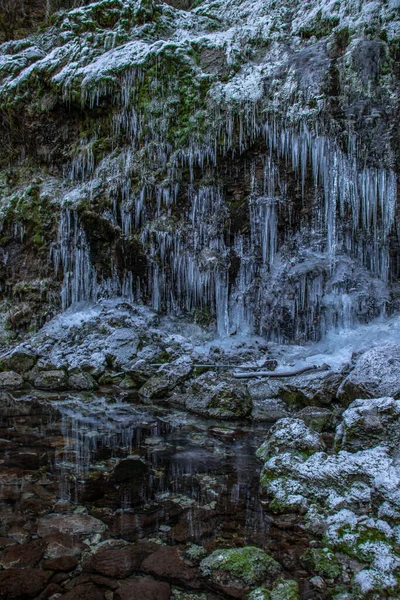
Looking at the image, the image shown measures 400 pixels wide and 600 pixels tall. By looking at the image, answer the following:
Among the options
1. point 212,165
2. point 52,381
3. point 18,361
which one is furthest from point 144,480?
point 212,165

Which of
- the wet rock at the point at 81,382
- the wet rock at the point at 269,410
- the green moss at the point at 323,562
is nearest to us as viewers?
the green moss at the point at 323,562

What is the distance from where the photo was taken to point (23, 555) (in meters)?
2.54

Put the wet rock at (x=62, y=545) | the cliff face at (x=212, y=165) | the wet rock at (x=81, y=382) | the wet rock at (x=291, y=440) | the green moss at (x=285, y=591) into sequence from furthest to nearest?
the cliff face at (x=212, y=165), the wet rock at (x=81, y=382), the wet rock at (x=291, y=440), the wet rock at (x=62, y=545), the green moss at (x=285, y=591)

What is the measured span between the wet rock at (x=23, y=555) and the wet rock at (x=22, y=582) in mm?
69

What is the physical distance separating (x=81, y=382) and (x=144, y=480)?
18.1 ft

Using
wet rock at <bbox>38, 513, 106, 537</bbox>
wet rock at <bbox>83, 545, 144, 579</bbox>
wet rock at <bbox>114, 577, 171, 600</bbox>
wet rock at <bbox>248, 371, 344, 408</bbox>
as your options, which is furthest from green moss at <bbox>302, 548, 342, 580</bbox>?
wet rock at <bbox>248, 371, 344, 408</bbox>

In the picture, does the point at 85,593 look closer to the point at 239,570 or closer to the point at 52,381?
the point at 239,570

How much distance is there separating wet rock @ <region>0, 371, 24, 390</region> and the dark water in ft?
9.22

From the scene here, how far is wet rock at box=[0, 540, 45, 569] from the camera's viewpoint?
2.44 m

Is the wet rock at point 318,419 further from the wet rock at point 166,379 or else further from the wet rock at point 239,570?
the wet rock at point 166,379

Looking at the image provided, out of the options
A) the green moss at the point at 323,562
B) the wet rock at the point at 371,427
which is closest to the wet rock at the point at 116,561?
the green moss at the point at 323,562

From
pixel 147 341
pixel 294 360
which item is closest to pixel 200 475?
pixel 294 360

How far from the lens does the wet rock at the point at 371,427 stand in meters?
3.71

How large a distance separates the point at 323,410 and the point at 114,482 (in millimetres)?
3344
